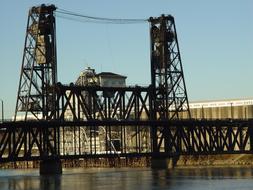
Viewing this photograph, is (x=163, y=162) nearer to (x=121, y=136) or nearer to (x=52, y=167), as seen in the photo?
(x=121, y=136)

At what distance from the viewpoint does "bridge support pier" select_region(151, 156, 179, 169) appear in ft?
493

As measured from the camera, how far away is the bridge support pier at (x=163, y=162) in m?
150

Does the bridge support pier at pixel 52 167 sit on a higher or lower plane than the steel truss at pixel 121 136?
lower

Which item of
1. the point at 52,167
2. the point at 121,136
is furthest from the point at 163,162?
the point at 52,167

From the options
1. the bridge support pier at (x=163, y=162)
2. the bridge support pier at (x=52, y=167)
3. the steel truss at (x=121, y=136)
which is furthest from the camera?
the bridge support pier at (x=163, y=162)

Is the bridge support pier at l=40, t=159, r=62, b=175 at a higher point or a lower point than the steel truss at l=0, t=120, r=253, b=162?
lower

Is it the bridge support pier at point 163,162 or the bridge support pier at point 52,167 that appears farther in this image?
the bridge support pier at point 163,162

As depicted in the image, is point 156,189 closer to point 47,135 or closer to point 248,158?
point 47,135

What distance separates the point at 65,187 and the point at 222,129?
7141cm

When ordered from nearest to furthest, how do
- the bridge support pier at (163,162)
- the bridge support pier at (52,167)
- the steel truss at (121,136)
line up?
the steel truss at (121,136) < the bridge support pier at (52,167) < the bridge support pier at (163,162)

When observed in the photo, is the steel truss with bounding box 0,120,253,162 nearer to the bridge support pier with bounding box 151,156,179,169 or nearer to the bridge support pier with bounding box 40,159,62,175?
the bridge support pier with bounding box 40,159,62,175

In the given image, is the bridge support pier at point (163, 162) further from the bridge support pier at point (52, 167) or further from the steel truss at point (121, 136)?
the bridge support pier at point (52, 167)

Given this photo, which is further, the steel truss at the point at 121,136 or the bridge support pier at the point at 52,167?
the bridge support pier at the point at 52,167

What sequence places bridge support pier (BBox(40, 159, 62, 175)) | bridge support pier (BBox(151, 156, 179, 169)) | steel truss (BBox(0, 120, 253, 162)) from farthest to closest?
bridge support pier (BBox(151, 156, 179, 169))
bridge support pier (BBox(40, 159, 62, 175))
steel truss (BBox(0, 120, 253, 162))
